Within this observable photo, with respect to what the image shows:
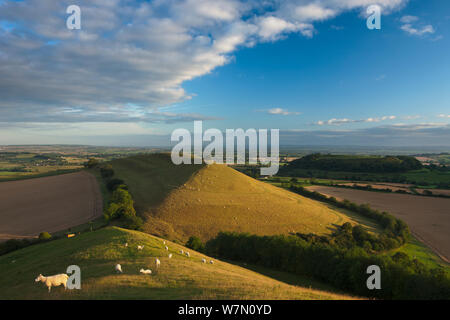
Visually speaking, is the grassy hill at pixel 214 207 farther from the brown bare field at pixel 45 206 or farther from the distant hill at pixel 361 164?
the distant hill at pixel 361 164

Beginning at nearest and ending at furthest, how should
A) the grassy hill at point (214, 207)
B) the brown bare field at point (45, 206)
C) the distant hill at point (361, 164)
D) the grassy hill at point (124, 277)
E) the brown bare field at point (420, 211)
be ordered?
the grassy hill at point (124, 277), the brown bare field at point (45, 206), the grassy hill at point (214, 207), the brown bare field at point (420, 211), the distant hill at point (361, 164)

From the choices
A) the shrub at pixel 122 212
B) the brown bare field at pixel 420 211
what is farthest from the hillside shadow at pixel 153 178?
the brown bare field at pixel 420 211

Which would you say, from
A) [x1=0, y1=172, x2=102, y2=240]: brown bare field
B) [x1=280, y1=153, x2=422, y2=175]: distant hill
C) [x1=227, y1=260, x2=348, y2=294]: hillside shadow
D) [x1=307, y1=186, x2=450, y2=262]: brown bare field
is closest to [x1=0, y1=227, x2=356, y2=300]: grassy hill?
[x1=227, y1=260, x2=348, y2=294]: hillside shadow

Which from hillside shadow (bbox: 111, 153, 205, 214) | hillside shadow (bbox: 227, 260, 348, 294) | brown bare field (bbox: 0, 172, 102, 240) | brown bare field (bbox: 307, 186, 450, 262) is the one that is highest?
hillside shadow (bbox: 111, 153, 205, 214)

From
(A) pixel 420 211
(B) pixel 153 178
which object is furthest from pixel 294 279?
(A) pixel 420 211

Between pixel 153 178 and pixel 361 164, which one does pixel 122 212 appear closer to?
pixel 153 178

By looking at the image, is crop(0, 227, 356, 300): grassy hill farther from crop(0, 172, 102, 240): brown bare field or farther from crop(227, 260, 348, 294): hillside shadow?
crop(0, 172, 102, 240): brown bare field
